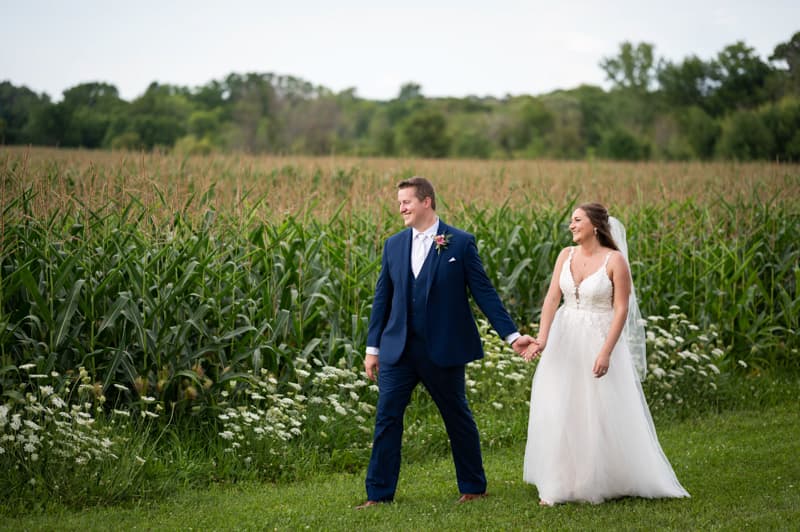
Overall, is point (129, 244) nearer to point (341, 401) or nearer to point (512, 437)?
point (341, 401)

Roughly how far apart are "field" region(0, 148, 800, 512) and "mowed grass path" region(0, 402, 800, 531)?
272 millimetres

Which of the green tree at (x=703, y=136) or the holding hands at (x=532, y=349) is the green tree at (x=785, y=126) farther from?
the holding hands at (x=532, y=349)

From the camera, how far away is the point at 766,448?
6449mm

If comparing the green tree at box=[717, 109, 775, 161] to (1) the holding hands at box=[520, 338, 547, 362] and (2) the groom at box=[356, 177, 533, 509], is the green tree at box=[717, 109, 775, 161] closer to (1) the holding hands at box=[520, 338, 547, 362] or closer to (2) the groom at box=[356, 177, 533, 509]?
(1) the holding hands at box=[520, 338, 547, 362]

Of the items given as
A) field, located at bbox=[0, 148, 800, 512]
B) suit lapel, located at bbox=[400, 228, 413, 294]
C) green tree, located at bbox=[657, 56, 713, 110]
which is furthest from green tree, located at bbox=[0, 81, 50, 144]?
green tree, located at bbox=[657, 56, 713, 110]

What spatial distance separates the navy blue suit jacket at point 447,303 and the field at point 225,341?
133 centimetres

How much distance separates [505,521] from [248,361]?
2784 mm

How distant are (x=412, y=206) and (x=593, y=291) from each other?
1278 millimetres

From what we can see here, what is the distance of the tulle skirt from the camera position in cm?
496

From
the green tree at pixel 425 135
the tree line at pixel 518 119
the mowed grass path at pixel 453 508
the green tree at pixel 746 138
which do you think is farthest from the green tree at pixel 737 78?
the mowed grass path at pixel 453 508

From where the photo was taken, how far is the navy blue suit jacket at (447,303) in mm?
4828

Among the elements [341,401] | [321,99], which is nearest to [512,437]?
[341,401]

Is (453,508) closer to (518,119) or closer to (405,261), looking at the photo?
(405,261)

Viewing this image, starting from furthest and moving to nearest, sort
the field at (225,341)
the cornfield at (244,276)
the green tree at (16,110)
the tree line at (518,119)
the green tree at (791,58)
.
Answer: the green tree at (791,58) < the tree line at (518,119) < the green tree at (16,110) < the cornfield at (244,276) < the field at (225,341)
